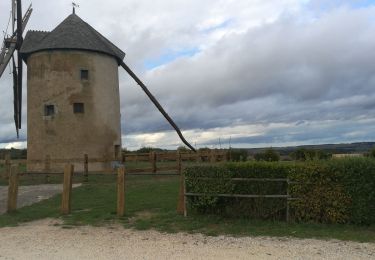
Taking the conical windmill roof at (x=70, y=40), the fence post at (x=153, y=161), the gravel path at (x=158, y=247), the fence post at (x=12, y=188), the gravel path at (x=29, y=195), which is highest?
the conical windmill roof at (x=70, y=40)

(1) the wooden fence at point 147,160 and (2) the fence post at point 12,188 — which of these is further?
(1) the wooden fence at point 147,160

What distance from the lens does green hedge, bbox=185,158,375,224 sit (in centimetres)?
1012

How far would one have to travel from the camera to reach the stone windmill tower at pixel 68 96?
27656mm

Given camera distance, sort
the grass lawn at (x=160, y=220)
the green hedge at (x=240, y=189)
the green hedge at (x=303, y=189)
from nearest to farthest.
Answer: the grass lawn at (x=160, y=220) → the green hedge at (x=303, y=189) → the green hedge at (x=240, y=189)

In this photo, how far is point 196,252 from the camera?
802 cm

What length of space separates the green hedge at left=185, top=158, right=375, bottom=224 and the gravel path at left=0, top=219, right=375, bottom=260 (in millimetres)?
1593

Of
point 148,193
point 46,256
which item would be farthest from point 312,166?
point 148,193

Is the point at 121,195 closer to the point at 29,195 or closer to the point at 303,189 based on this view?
the point at 303,189

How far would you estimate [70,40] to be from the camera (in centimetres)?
2803

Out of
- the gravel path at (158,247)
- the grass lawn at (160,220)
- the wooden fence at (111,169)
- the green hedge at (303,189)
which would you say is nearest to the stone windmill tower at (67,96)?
the wooden fence at (111,169)

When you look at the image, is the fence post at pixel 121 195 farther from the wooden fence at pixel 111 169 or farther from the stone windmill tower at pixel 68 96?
the stone windmill tower at pixel 68 96

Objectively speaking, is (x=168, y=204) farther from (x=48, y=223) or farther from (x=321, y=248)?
(x=321, y=248)

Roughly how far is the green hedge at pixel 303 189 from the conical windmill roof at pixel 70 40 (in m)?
18.9

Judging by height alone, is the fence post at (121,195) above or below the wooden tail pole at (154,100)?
below
